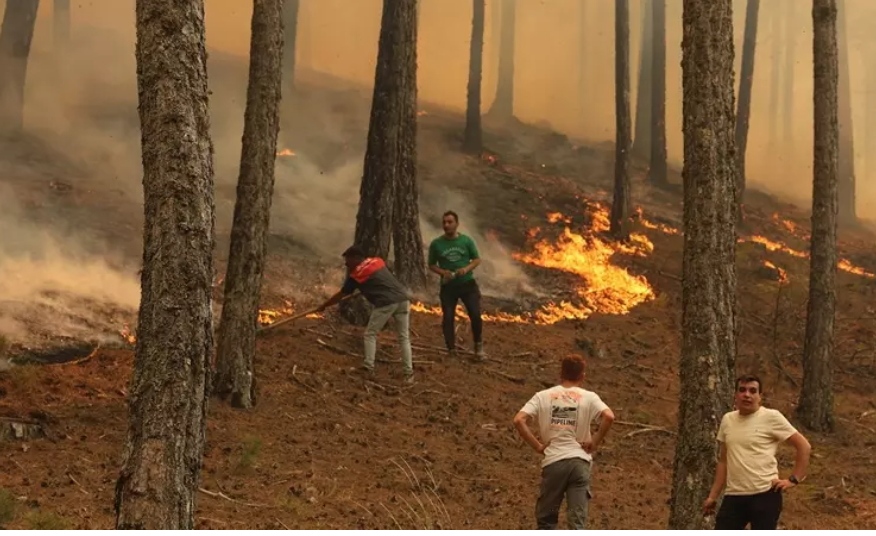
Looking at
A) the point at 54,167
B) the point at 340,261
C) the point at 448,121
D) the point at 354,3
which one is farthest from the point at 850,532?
the point at 354,3

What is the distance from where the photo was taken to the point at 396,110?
47.2 feet

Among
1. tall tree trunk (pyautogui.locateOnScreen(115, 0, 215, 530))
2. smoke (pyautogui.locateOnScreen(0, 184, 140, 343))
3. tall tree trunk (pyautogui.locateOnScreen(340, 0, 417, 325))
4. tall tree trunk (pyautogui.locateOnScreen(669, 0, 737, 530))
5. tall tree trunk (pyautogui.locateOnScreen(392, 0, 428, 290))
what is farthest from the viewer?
tall tree trunk (pyautogui.locateOnScreen(392, 0, 428, 290))

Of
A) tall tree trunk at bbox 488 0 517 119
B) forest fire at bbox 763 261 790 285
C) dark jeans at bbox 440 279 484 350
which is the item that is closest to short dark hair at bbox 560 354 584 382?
dark jeans at bbox 440 279 484 350

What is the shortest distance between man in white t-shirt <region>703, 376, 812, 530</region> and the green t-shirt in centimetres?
695

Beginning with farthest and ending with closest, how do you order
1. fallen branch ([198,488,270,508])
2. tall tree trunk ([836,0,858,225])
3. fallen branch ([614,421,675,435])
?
1. tall tree trunk ([836,0,858,225])
2. fallen branch ([614,421,675,435])
3. fallen branch ([198,488,270,508])

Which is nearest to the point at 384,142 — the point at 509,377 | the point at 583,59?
the point at 509,377

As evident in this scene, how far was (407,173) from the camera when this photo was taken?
15234mm

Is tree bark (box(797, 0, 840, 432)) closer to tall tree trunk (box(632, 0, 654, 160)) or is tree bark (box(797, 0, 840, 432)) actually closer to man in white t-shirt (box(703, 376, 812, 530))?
man in white t-shirt (box(703, 376, 812, 530))

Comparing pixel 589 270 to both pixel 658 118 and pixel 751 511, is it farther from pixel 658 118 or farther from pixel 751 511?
pixel 751 511

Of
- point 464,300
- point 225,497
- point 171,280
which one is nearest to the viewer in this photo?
point 171,280

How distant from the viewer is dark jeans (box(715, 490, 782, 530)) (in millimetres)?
6004

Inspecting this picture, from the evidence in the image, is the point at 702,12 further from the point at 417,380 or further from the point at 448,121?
the point at 448,121

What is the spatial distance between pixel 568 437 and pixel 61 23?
2772 centimetres

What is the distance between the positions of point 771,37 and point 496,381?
42.6 metres
